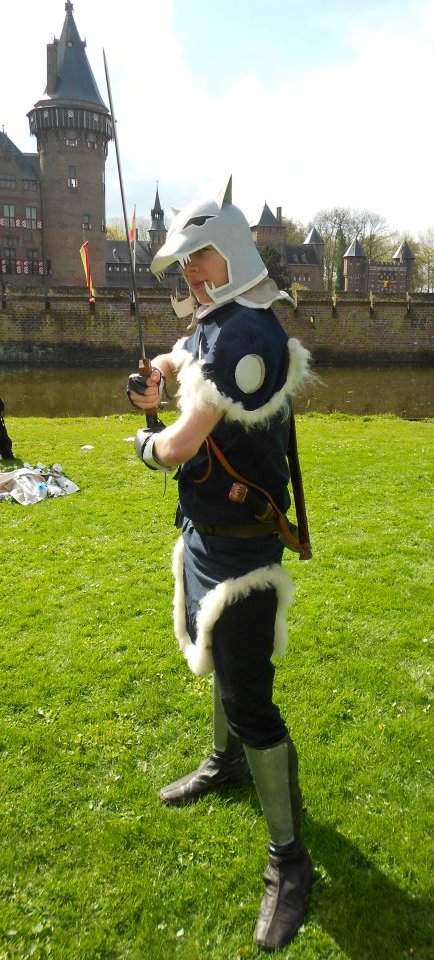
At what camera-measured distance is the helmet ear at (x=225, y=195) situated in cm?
246

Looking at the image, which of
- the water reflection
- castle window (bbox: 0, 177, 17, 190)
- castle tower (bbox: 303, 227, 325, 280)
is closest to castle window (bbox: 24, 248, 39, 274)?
castle window (bbox: 0, 177, 17, 190)

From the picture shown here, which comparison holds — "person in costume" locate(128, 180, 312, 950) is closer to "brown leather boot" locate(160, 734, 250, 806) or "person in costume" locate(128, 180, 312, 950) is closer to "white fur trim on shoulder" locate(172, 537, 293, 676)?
"white fur trim on shoulder" locate(172, 537, 293, 676)

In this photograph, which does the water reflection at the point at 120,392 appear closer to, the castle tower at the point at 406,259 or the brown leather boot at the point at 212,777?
the brown leather boot at the point at 212,777

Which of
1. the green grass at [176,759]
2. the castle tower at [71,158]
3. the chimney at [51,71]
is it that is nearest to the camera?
the green grass at [176,759]

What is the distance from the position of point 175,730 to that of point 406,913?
5.06 ft

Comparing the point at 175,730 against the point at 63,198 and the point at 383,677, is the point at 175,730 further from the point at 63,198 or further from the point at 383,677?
the point at 63,198

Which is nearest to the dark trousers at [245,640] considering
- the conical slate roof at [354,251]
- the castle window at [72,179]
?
the castle window at [72,179]

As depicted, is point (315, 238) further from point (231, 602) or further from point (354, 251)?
point (231, 602)

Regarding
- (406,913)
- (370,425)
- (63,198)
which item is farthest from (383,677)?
(63,198)

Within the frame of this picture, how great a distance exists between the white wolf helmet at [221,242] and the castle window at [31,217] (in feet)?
220

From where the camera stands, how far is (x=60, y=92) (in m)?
58.9

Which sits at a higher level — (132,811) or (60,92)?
(60,92)

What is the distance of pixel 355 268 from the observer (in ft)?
232

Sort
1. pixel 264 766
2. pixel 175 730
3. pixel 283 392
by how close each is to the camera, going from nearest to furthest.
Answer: pixel 283 392
pixel 264 766
pixel 175 730
